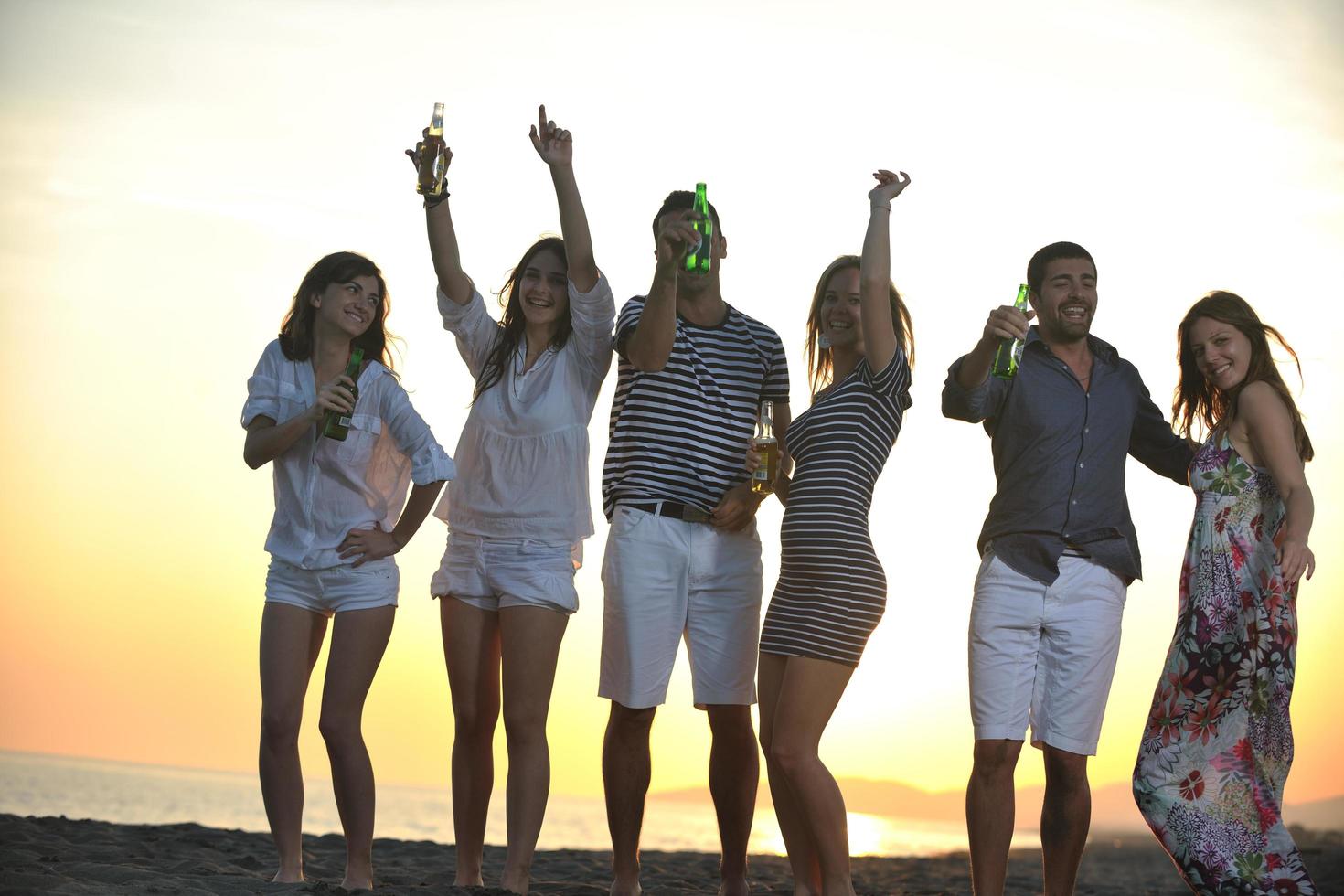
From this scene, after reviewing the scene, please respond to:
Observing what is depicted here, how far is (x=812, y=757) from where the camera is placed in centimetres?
378

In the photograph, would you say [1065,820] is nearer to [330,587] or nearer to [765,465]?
[765,465]

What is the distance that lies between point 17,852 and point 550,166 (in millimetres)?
2927

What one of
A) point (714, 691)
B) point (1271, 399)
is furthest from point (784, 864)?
point (1271, 399)

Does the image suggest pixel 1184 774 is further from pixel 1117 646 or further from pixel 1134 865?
pixel 1134 865

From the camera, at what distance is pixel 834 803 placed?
150 inches

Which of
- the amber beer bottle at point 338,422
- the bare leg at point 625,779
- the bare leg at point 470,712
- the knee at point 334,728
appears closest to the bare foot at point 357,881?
the bare leg at point 470,712

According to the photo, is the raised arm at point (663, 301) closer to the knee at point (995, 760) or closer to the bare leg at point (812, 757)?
the bare leg at point (812, 757)

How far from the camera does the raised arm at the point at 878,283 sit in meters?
3.80

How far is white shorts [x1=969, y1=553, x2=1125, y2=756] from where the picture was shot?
152 inches

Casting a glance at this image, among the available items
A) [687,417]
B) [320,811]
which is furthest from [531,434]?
[320,811]

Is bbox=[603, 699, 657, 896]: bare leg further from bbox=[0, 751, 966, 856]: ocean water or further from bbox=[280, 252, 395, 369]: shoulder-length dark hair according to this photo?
bbox=[0, 751, 966, 856]: ocean water

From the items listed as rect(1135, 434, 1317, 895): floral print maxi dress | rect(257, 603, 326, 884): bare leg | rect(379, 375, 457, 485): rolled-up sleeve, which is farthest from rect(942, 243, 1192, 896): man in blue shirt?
rect(257, 603, 326, 884): bare leg

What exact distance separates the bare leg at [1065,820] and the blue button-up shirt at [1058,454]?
Answer: 0.55m

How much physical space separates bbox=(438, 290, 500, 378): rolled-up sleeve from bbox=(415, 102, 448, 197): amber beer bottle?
1.05 ft
